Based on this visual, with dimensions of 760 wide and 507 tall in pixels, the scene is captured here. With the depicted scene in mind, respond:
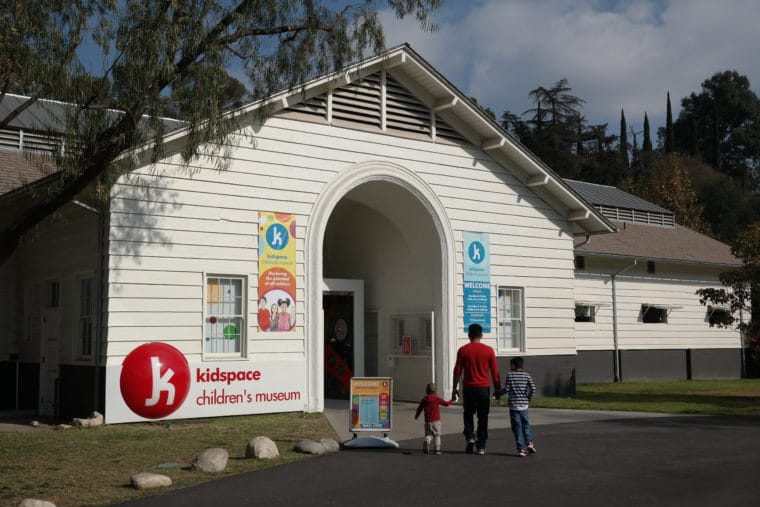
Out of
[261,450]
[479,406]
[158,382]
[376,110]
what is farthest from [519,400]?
[376,110]

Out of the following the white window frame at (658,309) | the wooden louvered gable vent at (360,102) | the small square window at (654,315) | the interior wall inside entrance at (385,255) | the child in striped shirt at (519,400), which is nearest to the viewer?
the child in striped shirt at (519,400)

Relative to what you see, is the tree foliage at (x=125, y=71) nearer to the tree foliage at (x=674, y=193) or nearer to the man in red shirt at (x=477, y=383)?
the man in red shirt at (x=477, y=383)

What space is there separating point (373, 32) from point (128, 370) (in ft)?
21.3

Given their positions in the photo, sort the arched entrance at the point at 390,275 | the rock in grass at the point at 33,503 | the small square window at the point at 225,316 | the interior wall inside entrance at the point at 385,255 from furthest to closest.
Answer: the interior wall inside entrance at the point at 385,255, the arched entrance at the point at 390,275, the small square window at the point at 225,316, the rock in grass at the point at 33,503

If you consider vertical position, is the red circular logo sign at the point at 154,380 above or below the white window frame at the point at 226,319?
below

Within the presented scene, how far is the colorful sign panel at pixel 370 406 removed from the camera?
39.4 ft

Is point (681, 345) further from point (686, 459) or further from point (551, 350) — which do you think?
point (686, 459)

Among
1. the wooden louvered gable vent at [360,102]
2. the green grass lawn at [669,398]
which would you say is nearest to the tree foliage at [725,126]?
the green grass lawn at [669,398]

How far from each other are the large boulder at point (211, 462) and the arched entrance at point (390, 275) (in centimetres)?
651

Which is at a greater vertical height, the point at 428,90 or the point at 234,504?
the point at 428,90

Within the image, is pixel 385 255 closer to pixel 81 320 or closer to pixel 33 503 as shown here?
pixel 81 320

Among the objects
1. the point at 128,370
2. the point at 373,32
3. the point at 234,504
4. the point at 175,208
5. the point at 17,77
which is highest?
the point at 373,32

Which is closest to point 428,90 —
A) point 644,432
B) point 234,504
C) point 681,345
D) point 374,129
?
point 374,129

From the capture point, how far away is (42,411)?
16.8 meters
